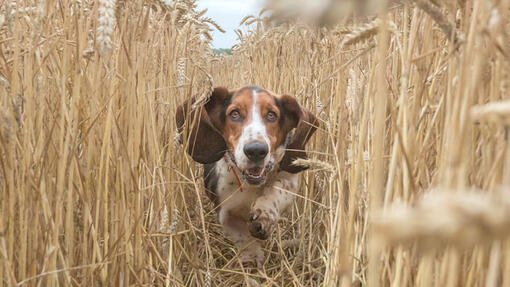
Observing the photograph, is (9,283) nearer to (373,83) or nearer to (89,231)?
(89,231)

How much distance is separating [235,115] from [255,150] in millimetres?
443

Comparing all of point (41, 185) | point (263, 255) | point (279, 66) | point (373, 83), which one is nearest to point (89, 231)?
point (41, 185)

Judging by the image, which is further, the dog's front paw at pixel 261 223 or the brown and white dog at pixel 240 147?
the brown and white dog at pixel 240 147

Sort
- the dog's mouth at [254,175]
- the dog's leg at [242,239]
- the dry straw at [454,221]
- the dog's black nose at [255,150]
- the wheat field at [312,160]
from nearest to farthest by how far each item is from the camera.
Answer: the dry straw at [454,221] < the wheat field at [312,160] < the dog's black nose at [255,150] < the dog's mouth at [254,175] < the dog's leg at [242,239]

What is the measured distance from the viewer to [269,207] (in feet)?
8.07

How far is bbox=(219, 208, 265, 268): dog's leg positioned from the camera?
2580 millimetres

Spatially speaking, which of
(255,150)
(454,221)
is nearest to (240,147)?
(255,150)

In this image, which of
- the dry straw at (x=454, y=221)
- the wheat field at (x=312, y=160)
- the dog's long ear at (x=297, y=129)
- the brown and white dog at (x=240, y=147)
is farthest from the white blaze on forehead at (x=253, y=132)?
the dry straw at (x=454, y=221)

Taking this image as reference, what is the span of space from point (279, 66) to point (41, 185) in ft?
8.87

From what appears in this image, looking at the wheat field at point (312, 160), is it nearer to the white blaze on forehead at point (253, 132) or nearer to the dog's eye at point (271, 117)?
the white blaze on forehead at point (253, 132)

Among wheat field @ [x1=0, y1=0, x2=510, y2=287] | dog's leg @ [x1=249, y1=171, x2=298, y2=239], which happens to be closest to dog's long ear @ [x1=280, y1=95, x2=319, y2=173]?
dog's leg @ [x1=249, y1=171, x2=298, y2=239]

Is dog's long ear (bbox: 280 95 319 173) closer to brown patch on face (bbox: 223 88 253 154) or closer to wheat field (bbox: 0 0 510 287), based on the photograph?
brown patch on face (bbox: 223 88 253 154)

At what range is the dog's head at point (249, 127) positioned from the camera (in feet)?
8.16

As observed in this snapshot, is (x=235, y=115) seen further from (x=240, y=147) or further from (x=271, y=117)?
(x=240, y=147)
